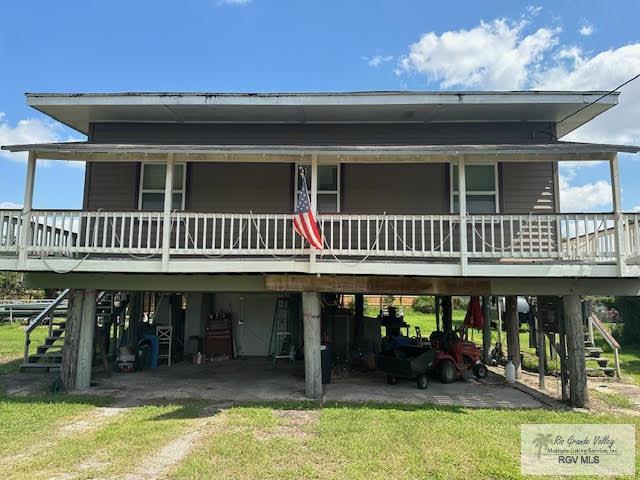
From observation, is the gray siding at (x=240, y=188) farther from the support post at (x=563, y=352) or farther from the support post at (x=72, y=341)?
the support post at (x=563, y=352)

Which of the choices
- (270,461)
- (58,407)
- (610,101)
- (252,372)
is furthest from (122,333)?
(610,101)

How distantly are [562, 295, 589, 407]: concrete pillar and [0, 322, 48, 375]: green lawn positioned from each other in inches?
496

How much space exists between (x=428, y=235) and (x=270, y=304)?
22.2ft

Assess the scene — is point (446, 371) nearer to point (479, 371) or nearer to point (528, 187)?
point (479, 371)

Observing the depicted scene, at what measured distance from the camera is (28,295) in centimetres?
3030

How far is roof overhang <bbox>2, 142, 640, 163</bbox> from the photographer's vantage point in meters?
8.19

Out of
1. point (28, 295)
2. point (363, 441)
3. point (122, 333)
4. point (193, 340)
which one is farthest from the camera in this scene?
point (28, 295)

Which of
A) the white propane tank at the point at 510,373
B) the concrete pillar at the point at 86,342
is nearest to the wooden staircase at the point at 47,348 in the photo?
the concrete pillar at the point at 86,342

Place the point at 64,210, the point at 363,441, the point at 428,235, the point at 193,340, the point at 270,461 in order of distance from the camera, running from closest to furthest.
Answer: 1. the point at 270,461
2. the point at 363,441
3. the point at 64,210
4. the point at 428,235
5. the point at 193,340

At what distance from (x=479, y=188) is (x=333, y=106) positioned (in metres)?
3.75

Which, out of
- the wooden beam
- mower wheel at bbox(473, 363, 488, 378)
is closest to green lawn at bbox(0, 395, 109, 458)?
the wooden beam

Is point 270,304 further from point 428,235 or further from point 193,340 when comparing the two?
point 428,235

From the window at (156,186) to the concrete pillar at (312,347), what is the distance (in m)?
3.96

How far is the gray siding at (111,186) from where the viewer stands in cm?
1067
